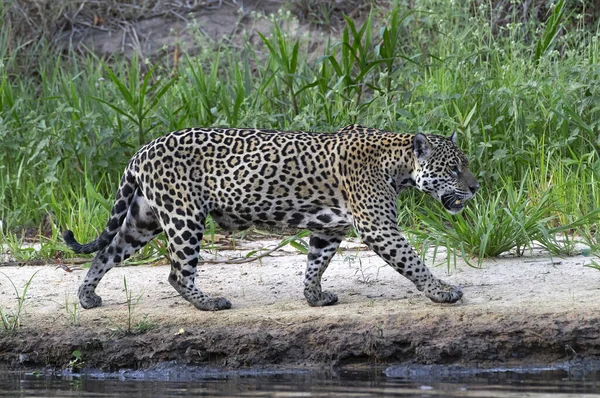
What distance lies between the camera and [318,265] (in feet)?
21.7

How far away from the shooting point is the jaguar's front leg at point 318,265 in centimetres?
652

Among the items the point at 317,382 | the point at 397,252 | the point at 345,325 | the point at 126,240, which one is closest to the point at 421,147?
Result: the point at 397,252

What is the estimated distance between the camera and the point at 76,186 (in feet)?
30.3

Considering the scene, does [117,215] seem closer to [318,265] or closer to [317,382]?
[318,265]

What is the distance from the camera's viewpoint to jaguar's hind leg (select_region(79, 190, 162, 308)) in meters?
6.67

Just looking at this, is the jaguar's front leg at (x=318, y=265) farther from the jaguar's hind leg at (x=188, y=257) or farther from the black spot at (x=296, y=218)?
the jaguar's hind leg at (x=188, y=257)

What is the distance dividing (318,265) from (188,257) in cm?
79

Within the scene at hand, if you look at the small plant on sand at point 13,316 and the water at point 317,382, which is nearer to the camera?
the water at point 317,382

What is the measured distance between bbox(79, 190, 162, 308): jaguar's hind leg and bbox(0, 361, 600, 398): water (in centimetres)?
84

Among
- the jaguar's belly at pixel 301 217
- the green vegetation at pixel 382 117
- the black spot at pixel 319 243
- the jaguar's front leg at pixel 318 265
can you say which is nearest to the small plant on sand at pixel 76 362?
the jaguar's belly at pixel 301 217

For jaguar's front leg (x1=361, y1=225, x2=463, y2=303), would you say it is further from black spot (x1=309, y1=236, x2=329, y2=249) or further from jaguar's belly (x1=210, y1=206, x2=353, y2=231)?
black spot (x1=309, y1=236, x2=329, y2=249)

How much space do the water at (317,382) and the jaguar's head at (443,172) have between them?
1.19 meters

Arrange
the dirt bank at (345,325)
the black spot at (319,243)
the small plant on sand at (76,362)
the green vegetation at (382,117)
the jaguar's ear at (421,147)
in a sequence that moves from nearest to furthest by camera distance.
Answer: the dirt bank at (345,325), the small plant on sand at (76,362), the jaguar's ear at (421,147), the black spot at (319,243), the green vegetation at (382,117)

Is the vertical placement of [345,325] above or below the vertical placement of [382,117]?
below
